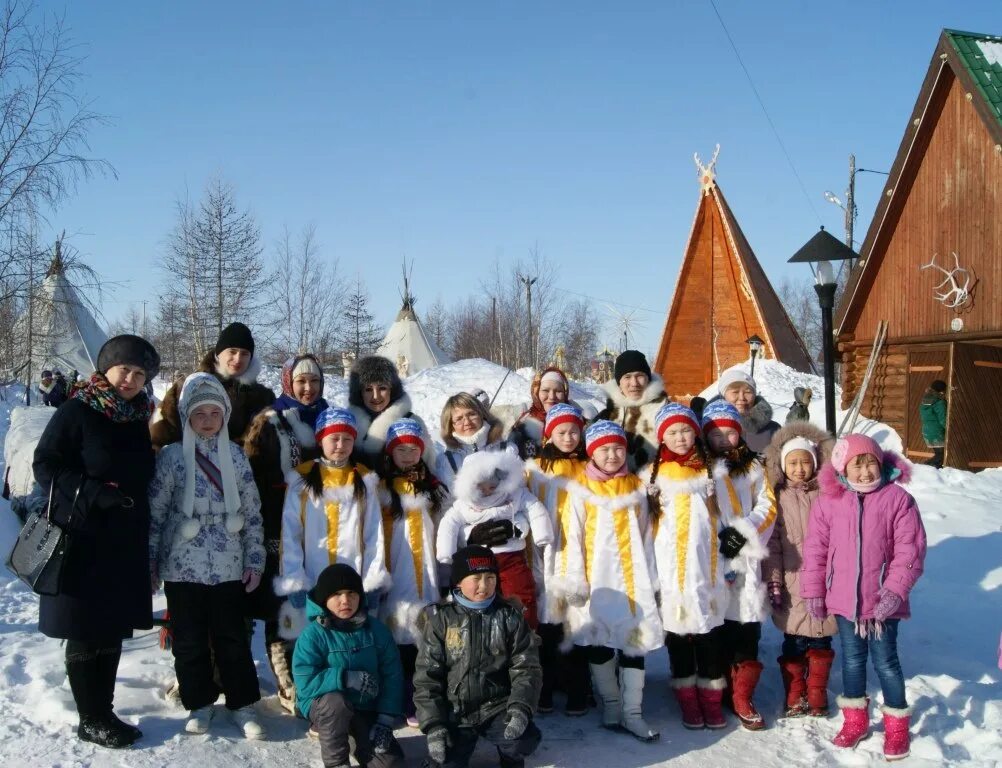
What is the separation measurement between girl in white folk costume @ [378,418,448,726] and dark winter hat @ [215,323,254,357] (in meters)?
0.94

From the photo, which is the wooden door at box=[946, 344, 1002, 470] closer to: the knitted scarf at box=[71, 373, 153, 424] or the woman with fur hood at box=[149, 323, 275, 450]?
the woman with fur hood at box=[149, 323, 275, 450]

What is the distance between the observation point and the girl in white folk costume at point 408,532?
3984 mm

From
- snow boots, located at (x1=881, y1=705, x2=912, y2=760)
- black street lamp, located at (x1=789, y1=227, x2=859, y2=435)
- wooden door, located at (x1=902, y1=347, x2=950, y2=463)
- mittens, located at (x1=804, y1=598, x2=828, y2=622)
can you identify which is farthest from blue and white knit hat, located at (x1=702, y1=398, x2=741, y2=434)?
wooden door, located at (x1=902, y1=347, x2=950, y2=463)

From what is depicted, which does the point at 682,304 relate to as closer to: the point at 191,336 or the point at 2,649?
the point at 191,336

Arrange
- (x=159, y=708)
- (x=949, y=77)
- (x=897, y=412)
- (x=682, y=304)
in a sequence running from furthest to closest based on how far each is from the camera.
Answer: (x=682, y=304), (x=897, y=412), (x=949, y=77), (x=159, y=708)

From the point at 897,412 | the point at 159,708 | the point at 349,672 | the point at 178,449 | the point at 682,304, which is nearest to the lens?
the point at 349,672

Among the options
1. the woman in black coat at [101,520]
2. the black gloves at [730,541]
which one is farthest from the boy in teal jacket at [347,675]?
the black gloves at [730,541]

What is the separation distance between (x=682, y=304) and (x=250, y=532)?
17811 mm

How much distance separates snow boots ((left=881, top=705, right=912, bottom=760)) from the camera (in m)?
3.80

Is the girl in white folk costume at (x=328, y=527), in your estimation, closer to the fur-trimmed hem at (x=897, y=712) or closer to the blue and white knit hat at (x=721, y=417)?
the blue and white knit hat at (x=721, y=417)

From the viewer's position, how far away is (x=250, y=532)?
3.87 metres

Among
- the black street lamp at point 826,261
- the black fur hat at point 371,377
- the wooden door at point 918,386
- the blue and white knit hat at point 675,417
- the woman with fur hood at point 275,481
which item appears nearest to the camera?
the woman with fur hood at point 275,481

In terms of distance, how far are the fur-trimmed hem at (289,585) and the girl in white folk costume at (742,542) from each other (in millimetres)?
2072

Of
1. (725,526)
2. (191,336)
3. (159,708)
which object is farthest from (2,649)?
(191,336)
